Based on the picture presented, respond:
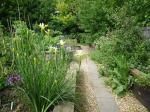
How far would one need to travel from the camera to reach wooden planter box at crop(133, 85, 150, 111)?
5.17 meters

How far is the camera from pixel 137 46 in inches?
290

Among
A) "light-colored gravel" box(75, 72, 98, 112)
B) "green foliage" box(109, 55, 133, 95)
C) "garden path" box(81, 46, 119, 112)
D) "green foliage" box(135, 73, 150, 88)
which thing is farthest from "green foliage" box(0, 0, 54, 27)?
"green foliage" box(135, 73, 150, 88)

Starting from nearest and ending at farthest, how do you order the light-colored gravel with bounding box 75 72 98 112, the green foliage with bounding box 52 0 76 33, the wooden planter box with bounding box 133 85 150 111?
the light-colored gravel with bounding box 75 72 98 112
the wooden planter box with bounding box 133 85 150 111
the green foliage with bounding box 52 0 76 33

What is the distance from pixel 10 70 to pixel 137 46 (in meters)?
3.64

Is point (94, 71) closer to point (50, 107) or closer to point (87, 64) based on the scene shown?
point (87, 64)

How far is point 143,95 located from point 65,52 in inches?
66.7

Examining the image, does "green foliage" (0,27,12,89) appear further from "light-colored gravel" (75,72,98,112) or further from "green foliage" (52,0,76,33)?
"green foliage" (52,0,76,33)

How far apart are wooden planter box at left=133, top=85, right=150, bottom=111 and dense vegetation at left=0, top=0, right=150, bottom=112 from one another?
18 cm

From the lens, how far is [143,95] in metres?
5.34

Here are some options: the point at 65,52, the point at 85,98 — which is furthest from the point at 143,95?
the point at 65,52

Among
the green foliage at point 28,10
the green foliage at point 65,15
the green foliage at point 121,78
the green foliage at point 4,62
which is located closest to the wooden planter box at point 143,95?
the green foliage at point 121,78

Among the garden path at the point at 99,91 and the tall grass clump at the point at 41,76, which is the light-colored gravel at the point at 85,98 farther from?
the tall grass clump at the point at 41,76

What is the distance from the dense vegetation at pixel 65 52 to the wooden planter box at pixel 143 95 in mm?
183

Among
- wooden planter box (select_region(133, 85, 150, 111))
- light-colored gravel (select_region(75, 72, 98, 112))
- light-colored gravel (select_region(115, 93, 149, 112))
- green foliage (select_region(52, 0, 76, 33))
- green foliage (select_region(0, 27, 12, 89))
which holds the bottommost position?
light-colored gravel (select_region(115, 93, 149, 112))
